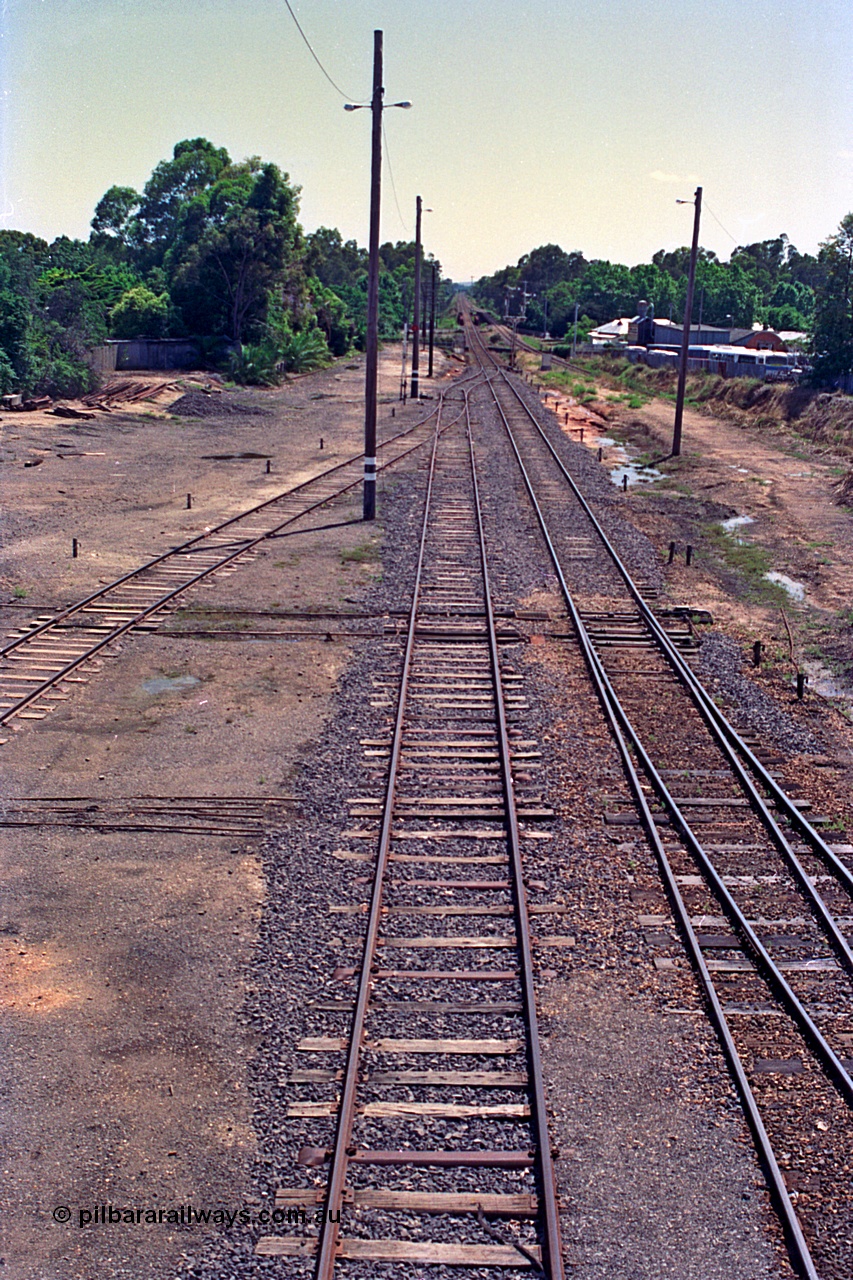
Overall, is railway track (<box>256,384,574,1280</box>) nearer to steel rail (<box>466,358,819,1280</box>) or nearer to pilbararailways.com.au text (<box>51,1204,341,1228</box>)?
pilbararailways.com.au text (<box>51,1204,341,1228</box>)

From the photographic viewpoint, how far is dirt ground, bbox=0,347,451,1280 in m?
6.02

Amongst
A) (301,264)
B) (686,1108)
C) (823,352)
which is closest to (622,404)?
(823,352)

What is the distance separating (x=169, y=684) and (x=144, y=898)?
540 cm

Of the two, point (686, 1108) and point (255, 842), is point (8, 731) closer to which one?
point (255, 842)

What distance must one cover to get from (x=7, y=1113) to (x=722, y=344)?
11321 cm

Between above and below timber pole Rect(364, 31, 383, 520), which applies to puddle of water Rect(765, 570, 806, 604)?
below

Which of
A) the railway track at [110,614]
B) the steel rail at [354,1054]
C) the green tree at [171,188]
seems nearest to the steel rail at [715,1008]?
the steel rail at [354,1054]

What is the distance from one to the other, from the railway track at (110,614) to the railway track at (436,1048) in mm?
4241

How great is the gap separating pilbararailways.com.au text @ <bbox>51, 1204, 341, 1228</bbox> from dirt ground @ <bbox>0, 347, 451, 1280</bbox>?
0.04 meters

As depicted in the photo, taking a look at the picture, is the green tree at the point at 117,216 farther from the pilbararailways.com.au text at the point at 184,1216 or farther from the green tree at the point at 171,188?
the pilbararailways.com.au text at the point at 184,1216

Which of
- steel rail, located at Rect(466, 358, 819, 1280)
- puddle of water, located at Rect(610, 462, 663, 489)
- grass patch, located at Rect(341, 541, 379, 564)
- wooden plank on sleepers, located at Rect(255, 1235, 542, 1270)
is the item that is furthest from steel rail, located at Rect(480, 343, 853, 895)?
puddle of water, located at Rect(610, 462, 663, 489)

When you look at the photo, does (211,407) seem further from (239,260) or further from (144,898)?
(144,898)

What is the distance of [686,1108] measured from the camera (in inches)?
259

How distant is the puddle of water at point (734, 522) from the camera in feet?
90.3
